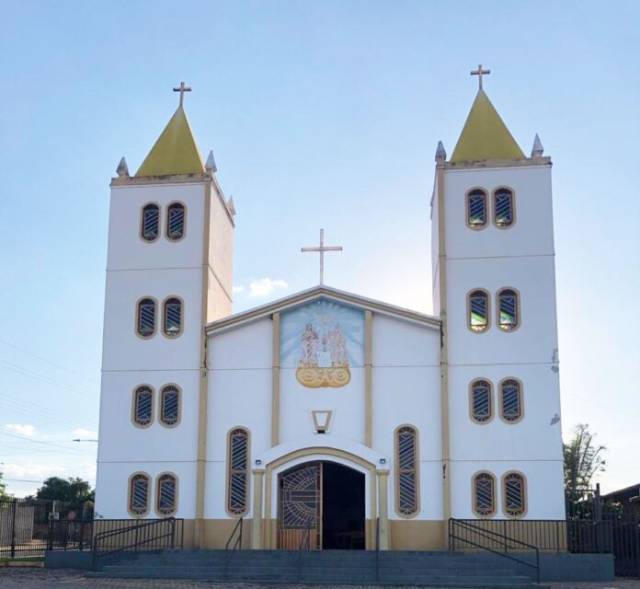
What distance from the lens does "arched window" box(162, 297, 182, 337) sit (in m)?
27.0

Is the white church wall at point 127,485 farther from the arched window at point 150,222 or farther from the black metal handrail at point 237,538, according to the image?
the arched window at point 150,222

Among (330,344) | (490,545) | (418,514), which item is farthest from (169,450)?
(490,545)

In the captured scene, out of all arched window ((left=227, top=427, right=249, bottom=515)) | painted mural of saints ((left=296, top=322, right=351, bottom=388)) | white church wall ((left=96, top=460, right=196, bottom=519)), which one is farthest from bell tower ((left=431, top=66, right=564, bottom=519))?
white church wall ((left=96, top=460, right=196, bottom=519))

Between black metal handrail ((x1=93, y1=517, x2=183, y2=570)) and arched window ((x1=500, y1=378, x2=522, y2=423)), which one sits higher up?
arched window ((x1=500, y1=378, x2=522, y2=423))

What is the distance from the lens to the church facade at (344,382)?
25016mm

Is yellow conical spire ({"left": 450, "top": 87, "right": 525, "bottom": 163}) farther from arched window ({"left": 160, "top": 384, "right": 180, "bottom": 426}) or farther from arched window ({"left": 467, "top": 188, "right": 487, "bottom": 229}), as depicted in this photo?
arched window ({"left": 160, "top": 384, "right": 180, "bottom": 426})

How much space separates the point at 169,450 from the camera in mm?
25984

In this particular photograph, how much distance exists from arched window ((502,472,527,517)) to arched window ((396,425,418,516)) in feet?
7.35

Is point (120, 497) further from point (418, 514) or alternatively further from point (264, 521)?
point (418, 514)

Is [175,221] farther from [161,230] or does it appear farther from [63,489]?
[63,489]

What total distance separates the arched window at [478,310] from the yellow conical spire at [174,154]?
849 centimetres

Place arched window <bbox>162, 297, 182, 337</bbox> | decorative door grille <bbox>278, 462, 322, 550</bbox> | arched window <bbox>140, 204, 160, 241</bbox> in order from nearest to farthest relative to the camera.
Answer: decorative door grille <bbox>278, 462, 322, 550</bbox>, arched window <bbox>162, 297, 182, 337</bbox>, arched window <bbox>140, 204, 160, 241</bbox>

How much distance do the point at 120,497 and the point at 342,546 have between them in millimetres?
8031

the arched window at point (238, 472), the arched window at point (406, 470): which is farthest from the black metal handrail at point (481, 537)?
the arched window at point (238, 472)
